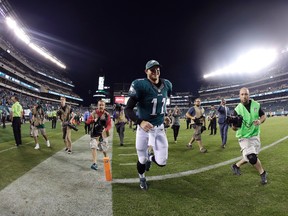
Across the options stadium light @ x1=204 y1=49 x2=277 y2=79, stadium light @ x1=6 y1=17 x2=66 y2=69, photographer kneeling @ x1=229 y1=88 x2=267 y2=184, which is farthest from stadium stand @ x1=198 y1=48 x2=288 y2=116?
stadium light @ x1=6 y1=17 x2=66 y2=69

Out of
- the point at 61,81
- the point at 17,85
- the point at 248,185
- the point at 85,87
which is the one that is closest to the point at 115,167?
the point at 248,185

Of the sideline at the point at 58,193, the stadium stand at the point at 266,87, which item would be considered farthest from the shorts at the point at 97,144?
the stadium stand at the point at 266,87

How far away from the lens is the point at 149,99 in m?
3.79

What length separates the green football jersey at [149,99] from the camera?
3.71 metres

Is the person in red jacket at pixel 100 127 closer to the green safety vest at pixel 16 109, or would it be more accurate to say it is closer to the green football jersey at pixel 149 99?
the green football jersey at pixel 149 99

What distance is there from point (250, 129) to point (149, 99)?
2290mm

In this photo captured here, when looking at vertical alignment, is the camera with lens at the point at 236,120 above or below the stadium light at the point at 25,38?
below

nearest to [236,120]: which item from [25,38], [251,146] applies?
[251,146]

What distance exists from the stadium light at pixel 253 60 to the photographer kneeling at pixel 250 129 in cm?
7277

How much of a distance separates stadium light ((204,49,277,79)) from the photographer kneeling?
239ft

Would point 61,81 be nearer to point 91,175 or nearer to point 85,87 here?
point 85,87

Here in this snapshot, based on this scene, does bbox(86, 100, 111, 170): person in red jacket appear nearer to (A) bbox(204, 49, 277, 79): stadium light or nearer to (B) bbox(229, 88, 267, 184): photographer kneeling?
(B) bbox(229, 88, 267, 184): photographer kneeling

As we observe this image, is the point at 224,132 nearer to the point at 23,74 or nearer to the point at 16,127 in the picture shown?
the point at 16,127

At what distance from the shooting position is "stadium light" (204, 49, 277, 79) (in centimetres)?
6719
